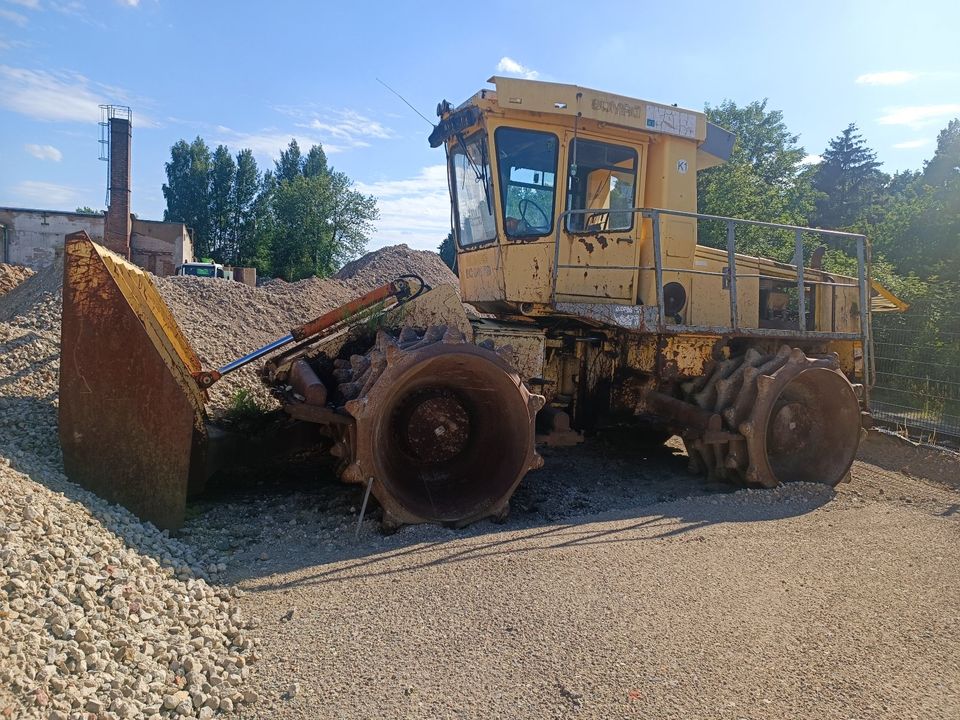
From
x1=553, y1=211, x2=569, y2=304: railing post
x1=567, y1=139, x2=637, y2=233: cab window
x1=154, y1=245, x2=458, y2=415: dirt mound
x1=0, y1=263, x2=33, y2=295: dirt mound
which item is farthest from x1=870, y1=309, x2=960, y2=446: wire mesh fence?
x1=0, y1=263, x2=33, y2=295: dirt mound

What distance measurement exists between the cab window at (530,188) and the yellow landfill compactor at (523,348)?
1cm

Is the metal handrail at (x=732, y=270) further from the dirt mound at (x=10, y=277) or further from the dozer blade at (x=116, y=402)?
the dirt mound at (x=10, y=277)

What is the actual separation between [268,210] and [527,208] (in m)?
47.6

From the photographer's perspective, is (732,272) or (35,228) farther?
(35,228)

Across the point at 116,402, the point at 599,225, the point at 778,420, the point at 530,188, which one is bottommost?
the point at 778,420

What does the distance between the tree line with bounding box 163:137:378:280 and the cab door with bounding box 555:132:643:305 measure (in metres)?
35.2

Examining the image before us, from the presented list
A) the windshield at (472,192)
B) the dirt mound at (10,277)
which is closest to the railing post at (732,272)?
the windshield at (472,192)

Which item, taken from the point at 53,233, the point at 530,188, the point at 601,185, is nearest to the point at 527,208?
the point at 530,188

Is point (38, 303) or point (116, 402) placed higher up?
point (38, 303)

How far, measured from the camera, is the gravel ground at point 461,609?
111 inches

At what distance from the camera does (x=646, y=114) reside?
20.5 feet

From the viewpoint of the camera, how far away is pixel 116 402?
4363 millimetres

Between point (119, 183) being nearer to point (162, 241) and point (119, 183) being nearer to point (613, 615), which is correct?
point (162, 241)

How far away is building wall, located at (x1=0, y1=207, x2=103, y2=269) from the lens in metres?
34.0
